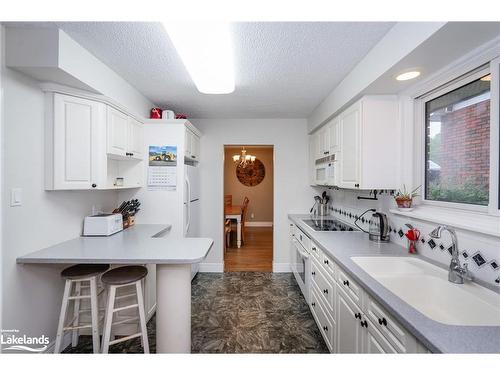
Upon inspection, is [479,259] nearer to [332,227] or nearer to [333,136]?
[332,227]

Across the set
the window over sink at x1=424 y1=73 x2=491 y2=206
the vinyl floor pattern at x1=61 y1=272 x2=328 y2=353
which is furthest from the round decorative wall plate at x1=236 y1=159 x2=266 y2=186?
the window over sink at x1=424 y1=73 x2=491 y2=206

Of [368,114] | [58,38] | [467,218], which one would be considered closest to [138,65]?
[58,38]

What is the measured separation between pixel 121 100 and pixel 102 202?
1.11 meters

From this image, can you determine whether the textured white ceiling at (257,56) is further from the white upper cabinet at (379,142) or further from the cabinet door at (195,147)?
the cabinet door at (195,147)

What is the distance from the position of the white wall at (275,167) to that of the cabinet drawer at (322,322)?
4.97 feet

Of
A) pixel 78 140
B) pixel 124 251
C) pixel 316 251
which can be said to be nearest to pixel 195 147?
pixel 78 140

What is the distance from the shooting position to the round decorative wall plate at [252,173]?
7.36 m

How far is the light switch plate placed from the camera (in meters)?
1.57

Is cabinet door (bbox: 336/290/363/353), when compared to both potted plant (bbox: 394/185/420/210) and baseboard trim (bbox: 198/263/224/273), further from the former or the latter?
baseboard trim (bbox: 198/263/224/273)

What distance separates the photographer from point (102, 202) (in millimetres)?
2574

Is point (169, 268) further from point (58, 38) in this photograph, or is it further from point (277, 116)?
point (277, 116)

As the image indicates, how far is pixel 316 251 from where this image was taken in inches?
88.0

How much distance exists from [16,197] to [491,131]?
297cm

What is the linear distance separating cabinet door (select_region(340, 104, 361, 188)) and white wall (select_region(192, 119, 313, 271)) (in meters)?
1.40
